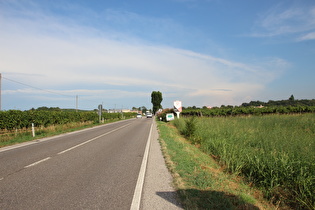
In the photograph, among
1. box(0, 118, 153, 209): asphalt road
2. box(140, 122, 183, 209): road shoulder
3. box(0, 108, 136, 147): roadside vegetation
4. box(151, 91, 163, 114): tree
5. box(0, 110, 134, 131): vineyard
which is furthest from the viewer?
box(151, 91, 163, 114): tree

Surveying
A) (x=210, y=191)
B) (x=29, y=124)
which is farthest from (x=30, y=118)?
(x=210, y=191)

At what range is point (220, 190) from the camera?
171 inches

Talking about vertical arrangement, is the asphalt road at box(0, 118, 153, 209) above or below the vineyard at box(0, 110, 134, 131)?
below

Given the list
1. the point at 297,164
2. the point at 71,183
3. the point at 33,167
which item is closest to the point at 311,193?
the point at 297,164

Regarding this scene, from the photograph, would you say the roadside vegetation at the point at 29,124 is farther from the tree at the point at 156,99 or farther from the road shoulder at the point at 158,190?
the tree at the point at 156,99

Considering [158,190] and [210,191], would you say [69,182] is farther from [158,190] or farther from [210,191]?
[210,191]

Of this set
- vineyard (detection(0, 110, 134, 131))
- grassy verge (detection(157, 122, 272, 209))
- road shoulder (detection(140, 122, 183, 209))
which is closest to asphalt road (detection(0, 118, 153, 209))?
road shoulder (detection(140, 122, 183, 209))

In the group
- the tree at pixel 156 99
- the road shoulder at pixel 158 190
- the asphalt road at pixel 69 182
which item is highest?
the tree at pixel 156 99

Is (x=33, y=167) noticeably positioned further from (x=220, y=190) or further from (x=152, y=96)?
(x=152, y=96)

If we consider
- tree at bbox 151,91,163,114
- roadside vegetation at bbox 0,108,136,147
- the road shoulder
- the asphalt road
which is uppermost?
tree at bbox 151,91,163,114

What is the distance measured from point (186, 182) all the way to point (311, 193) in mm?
2595

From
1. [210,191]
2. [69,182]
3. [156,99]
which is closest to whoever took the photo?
[210,191]

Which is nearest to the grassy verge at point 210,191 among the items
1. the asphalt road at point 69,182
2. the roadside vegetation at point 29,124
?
the asphalt road at point 69,182

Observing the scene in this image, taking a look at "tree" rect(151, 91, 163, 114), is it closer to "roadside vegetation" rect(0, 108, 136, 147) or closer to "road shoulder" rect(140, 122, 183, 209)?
"roadside vegetation" rect(0, 108, 136, 147)
